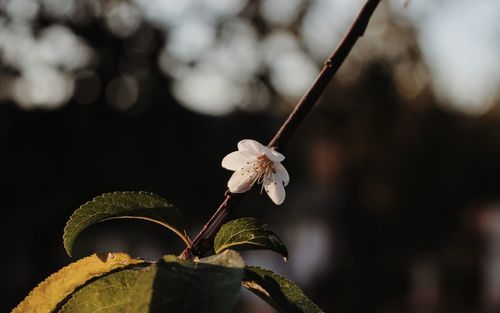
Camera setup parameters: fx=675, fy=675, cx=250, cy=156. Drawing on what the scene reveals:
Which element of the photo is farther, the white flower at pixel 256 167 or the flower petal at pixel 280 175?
the flower petal at pixel 280 175

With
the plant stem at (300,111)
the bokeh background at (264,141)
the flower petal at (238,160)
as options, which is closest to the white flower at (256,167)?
the flower petal at (238,160)

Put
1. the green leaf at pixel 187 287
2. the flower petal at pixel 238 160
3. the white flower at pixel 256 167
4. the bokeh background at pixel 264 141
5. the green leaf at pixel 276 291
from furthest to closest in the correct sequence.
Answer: the bokeh background at pixel 264 141 → the flower petal at pixel 238 160 → the white flower at pixel 256 167 → the green leaf at pixel 276 291 → the green leaf at pixel 187 287

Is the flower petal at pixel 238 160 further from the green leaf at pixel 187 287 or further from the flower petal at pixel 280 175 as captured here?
the green leaf at pixel 187 287

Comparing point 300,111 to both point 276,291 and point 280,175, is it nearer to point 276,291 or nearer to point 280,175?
point 276,291

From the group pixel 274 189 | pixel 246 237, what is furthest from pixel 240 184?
pixel 274 189

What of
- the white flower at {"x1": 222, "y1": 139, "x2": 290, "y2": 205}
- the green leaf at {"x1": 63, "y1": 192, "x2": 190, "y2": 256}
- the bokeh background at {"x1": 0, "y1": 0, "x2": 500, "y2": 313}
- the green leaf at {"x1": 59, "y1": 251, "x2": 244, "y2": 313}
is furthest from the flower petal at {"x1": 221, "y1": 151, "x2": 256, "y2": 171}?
the bokeh background at {"x1": 0, "y1": 0, "x2": 500, "y2": 313}

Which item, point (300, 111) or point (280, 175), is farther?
point (280, 175)

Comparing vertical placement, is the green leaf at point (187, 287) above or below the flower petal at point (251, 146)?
above

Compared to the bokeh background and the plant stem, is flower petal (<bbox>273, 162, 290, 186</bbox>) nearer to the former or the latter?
the plant stem
